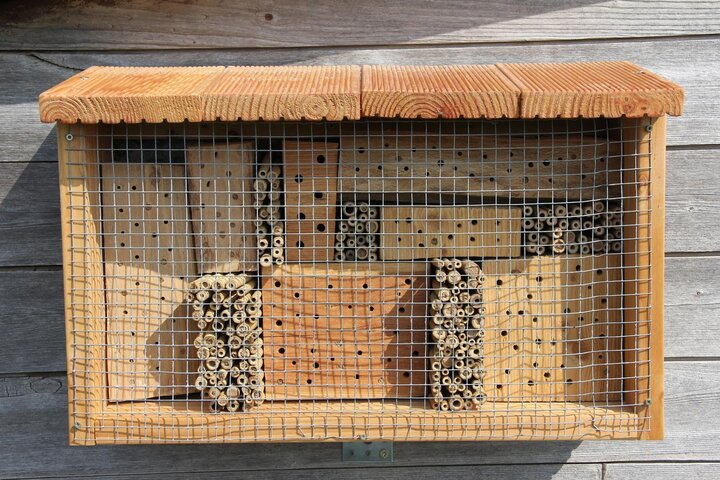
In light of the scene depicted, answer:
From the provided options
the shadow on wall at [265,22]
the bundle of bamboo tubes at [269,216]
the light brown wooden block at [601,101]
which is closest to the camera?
the light brown wooden block at [601,101]

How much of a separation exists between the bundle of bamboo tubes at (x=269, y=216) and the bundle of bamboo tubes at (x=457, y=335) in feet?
0.74

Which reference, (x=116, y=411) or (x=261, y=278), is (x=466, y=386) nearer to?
(x=261, y=278)

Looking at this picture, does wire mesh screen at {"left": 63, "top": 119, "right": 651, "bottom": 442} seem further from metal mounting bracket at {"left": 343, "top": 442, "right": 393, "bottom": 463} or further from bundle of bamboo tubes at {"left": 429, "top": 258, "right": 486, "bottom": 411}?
metal mounting bracket at {"left": 343, "top": 442, "right": 393, "bottom": 463}

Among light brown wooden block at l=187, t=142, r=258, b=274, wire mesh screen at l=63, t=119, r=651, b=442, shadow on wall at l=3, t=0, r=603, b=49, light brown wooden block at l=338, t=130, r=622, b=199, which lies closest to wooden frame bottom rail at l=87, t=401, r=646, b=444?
wire mesh screen at l=63, t=119, r=651, b=442

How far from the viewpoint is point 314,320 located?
0.93 metres

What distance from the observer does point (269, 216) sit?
0.91 metres

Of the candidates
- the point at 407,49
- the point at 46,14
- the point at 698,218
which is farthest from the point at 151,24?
the point at 698,218

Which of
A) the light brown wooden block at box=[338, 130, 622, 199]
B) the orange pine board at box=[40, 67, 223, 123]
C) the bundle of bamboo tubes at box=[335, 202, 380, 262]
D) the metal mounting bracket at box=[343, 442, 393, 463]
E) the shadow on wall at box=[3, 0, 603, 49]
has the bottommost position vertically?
the metal mounting bracket at box=[343, 442, 393, 463]

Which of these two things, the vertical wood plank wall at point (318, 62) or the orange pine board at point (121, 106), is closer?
the orange pine board at point (121, 106)

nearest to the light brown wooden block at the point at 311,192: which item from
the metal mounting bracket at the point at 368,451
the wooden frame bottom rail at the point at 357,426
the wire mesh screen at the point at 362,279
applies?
the wire mesh screen at the point at 362,279

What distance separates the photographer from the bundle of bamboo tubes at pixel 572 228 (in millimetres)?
920

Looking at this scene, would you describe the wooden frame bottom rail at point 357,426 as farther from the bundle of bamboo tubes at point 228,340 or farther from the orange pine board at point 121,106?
the orange pine board at point 121,106

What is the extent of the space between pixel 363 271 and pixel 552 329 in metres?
0.29

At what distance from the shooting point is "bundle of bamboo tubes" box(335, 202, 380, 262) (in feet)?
3.02
